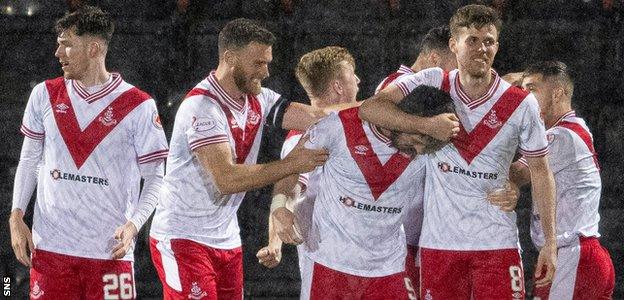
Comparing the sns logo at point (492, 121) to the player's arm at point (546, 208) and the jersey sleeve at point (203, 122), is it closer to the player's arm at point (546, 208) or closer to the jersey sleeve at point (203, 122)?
the player's arm at point (546, 208)

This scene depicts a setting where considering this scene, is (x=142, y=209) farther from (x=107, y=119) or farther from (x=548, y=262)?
(x=548, y=262)

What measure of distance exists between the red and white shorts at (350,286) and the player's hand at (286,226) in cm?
21

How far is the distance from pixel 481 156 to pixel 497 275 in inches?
21.9

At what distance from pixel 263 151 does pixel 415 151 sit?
4.77 meters

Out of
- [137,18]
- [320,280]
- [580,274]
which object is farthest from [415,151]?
[137,18]

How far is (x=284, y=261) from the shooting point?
9.62m

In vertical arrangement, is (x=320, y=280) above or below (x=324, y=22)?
below

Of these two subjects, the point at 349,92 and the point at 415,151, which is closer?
the point at 415,151

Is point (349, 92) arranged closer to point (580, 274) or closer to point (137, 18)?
point (580, 274)

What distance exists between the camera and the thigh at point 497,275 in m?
5.34

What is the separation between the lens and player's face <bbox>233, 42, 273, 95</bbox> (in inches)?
215

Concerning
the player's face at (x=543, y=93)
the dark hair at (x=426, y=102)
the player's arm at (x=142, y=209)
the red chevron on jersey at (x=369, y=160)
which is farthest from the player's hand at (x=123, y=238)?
the player's face at (x=543, y=93)

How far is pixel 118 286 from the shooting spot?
17.6 ft

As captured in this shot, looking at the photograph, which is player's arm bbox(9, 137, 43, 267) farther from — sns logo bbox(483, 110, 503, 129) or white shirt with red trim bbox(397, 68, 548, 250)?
sns logo bbox(483, 110, 503, 129)
